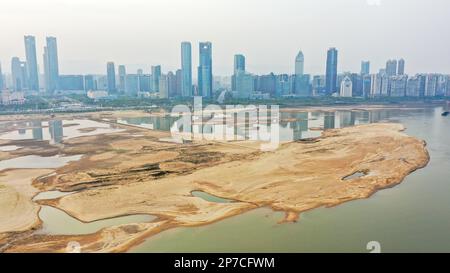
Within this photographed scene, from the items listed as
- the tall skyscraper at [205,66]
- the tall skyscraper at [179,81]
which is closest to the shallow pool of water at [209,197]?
the tall skyscraper at [205,66]

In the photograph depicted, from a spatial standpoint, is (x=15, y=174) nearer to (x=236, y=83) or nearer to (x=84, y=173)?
(x=84, y=173)

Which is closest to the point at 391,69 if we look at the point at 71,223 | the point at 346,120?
the point at 346,120

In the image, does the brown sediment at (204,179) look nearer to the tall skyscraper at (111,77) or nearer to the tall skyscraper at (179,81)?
the tall skyscraper at (179,81)

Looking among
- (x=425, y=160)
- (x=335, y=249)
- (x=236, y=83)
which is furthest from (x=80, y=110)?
(x=335, y=249)

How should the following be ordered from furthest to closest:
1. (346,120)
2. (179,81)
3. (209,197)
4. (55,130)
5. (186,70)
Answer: (179,81) < (186,70) < (346,120) < (55,130) < (209,197)

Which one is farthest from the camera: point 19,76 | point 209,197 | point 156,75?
point 156,75

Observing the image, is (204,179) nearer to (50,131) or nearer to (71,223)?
(71,223)
